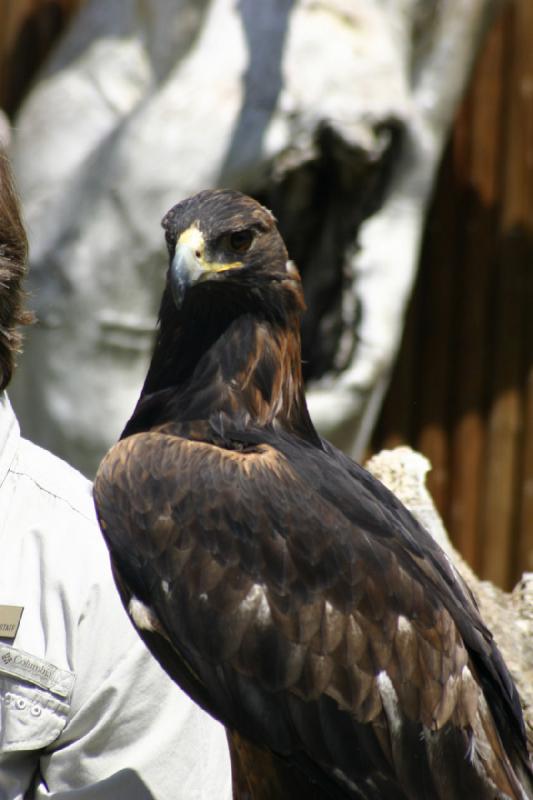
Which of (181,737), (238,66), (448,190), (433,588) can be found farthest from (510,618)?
(448,190)

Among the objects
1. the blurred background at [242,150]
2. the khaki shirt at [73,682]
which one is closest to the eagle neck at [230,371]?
the khaki shirt at [73,682]

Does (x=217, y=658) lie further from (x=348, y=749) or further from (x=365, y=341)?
(x=365, y=341)

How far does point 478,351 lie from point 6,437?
13.8ft

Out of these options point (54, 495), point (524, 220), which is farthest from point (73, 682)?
point (524, 220)

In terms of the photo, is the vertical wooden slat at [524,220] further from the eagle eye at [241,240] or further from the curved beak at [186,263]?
the curved beak at [186,263]

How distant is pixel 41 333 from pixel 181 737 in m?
3.42

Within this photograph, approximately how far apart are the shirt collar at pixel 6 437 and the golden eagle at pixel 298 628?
0.19 metres

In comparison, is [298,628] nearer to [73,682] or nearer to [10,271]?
[73,682]

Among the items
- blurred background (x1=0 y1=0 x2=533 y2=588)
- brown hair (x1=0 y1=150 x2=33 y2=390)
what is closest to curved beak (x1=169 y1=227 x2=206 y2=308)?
brown hair (x1=0 y1=150 x2=33 y2=390)

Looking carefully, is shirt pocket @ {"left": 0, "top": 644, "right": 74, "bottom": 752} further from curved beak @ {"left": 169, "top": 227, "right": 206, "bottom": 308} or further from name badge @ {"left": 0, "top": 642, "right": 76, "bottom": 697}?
curved beak @ {"left": 169, "top": 227, "right": 206, "bottom": 308}

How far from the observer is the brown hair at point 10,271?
2.94 m

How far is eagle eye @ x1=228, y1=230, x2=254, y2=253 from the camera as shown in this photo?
9.45 feet

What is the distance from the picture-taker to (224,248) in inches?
114

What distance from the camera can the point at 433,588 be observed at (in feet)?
9.20
